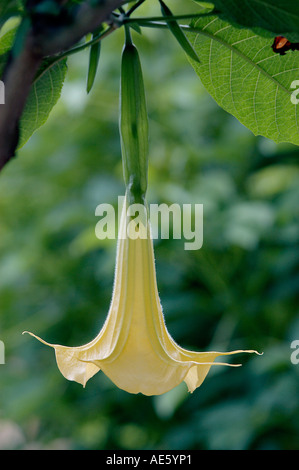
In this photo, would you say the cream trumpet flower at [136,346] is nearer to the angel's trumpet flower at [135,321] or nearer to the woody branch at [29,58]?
the angel's trumpet flower at [135,321]

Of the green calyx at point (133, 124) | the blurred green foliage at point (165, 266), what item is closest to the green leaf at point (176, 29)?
the green calyx at point (133, 124)

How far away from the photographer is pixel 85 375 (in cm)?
33

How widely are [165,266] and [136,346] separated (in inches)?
38.1

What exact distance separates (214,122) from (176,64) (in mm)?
188

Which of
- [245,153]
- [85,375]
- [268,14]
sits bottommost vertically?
[85,375]

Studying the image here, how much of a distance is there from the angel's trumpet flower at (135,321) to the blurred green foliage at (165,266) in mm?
650

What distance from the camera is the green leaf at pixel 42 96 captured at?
0.33 meters

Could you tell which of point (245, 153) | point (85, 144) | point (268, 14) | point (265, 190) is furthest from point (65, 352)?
point (85, 144)

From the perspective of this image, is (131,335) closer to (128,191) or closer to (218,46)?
(128,191)

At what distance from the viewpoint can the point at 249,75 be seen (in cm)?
38

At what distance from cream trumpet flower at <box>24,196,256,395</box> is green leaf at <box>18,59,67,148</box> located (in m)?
0.08

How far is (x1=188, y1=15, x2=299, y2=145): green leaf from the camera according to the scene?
1.17 ft

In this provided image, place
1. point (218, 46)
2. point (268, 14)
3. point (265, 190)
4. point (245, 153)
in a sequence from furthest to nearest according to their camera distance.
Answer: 1. point (245, 153)
2. point (265, 190)
3. point (218, 46)
4. point (268, 14)

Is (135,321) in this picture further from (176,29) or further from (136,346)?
(176,29)
